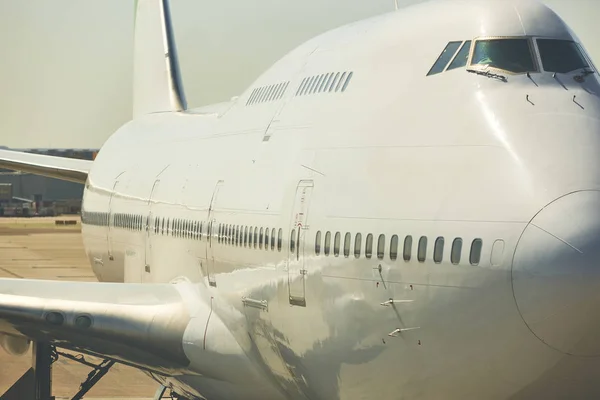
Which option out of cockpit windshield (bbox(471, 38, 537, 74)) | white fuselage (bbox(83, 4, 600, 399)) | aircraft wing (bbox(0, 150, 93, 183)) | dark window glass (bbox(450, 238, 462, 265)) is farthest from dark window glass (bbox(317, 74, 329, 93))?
aircraft wing (bbox(0, 150, 93, 183))

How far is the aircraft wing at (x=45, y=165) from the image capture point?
100.0 ft

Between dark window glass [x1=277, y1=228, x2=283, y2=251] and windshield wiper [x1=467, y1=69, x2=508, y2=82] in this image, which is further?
dark window glass [x1=277, y1=228, x2=283, y2=251]

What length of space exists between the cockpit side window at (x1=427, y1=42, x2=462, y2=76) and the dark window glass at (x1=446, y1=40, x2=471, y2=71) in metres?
0.08

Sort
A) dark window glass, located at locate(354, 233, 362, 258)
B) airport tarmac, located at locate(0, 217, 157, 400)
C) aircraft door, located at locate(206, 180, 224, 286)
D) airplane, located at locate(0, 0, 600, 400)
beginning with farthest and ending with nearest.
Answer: airport tarmac, located at locate(0, 217, 157, 400) < aircraft door, located at locate(206, 180, 224, 286) < dark window glass, located at locate(354, 233, 362, 258) < airplane, located at locate(0, 0, 600, 400)

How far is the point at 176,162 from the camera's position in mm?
21141

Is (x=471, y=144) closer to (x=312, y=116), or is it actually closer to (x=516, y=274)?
(x=516, y=274)

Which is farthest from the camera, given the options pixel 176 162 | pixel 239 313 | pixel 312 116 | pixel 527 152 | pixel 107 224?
pixel 107 224

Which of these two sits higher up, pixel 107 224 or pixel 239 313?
pixel 239 313

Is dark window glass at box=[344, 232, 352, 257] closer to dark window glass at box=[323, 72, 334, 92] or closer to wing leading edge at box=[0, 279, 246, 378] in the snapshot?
dark window glass at box=[323, 72, 334, 92]

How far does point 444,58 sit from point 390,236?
216cm

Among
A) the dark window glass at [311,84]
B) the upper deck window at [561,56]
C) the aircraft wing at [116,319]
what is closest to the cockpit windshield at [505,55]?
the upper deck window at [561,56]

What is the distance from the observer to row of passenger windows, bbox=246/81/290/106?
16.0m

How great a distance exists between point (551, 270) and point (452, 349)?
1.38 m

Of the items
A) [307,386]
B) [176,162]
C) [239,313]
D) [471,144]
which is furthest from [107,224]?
[471,144]
